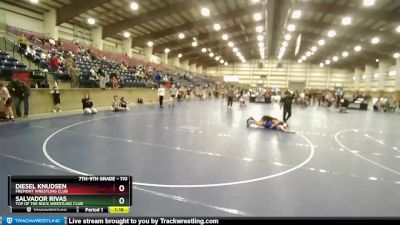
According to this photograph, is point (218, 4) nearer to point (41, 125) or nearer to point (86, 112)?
point (86, 112)

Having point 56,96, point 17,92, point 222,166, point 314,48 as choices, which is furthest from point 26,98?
point 314,48

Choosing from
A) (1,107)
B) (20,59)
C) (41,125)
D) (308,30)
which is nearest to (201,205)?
(41,125)

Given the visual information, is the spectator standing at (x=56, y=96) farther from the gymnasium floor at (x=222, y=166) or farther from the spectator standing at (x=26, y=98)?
the gymnasium floor at (x=222, y=166)

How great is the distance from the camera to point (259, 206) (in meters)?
4.10

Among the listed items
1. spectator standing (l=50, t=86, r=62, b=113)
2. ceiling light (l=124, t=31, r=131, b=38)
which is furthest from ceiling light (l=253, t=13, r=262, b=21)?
spectator standing (l=50, t=86, r=62, b=113)

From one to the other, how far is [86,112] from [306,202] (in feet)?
44.5

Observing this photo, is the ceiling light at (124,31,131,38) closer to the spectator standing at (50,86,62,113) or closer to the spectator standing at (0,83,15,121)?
the spectator standing at (50,86,62,113)
